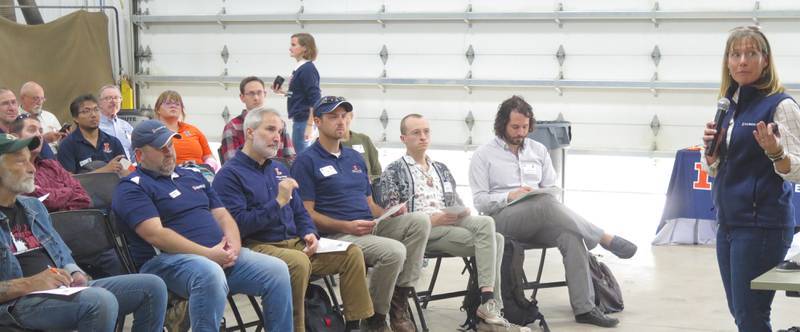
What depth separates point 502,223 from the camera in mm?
5457

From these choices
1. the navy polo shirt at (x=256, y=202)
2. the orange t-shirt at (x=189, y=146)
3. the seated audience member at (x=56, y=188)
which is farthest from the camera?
the orange t-shirt at (x=189, y=146)

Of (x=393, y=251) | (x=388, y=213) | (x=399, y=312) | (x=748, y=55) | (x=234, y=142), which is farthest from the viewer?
(x=234, y=142)

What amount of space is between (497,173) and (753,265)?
2405 mm

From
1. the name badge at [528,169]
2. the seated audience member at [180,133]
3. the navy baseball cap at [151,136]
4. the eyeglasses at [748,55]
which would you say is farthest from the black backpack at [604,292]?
the seated audience member at [180,133]

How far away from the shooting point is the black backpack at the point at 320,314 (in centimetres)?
Result: 451

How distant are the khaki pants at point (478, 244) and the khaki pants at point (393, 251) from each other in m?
0.19

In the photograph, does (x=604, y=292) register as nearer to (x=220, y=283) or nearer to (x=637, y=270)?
(x=637, y=270)

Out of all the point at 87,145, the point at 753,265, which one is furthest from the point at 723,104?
the point at 87,145

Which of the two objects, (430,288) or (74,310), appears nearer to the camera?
(74,310)

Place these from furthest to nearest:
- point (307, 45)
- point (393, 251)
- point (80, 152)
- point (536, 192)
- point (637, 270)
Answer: point (307, 45) < point (637, 270) < point (80, 152) < point (536, 192) < point (393, 251)

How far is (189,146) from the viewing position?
6.81m

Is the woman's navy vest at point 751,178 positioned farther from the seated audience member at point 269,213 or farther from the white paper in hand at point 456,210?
the white paper in hand at point 456,210

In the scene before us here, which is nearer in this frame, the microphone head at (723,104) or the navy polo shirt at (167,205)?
the microphone head at (723,104)

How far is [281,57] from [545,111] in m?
3.14
